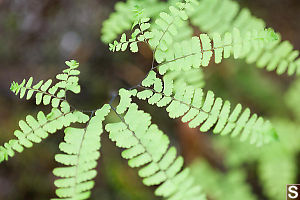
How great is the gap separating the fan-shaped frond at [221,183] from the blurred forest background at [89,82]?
0.15m

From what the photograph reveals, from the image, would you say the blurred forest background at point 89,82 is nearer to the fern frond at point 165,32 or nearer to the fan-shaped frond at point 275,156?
the fan-shaped frond at point 275,156

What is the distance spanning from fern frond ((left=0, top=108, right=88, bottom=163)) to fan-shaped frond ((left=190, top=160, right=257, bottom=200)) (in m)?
1.71

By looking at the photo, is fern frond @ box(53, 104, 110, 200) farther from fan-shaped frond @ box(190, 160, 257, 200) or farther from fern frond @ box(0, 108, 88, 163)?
fan-shaped frond @ box(190, 160, 257, 200)

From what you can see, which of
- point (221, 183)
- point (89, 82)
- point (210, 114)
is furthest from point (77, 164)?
point (89, 82)

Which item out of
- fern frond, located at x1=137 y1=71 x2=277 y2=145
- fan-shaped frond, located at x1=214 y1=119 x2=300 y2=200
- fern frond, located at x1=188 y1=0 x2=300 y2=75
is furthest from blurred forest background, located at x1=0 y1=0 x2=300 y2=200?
fern frond, located at x1=137 y1=71 x2=277 y2=145

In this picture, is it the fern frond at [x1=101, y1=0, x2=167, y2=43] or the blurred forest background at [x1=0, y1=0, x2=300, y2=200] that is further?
the blurred forest background at [x1=0, y1=0, x2=300, y2=200]

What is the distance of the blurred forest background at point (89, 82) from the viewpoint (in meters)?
3.05

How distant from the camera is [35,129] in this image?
1383 millimetres

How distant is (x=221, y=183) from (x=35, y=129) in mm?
1882

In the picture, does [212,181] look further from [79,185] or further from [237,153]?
[79,185]

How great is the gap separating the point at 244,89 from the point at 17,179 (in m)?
2.21

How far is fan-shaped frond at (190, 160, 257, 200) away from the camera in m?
2.76

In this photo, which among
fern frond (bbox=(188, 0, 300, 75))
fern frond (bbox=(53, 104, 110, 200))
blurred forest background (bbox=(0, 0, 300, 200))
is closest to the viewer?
fern frond (bbox=(53, 104, 110, 200))

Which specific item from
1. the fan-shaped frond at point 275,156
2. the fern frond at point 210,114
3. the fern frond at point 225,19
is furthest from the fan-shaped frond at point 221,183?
the fern frond at point 210,114
